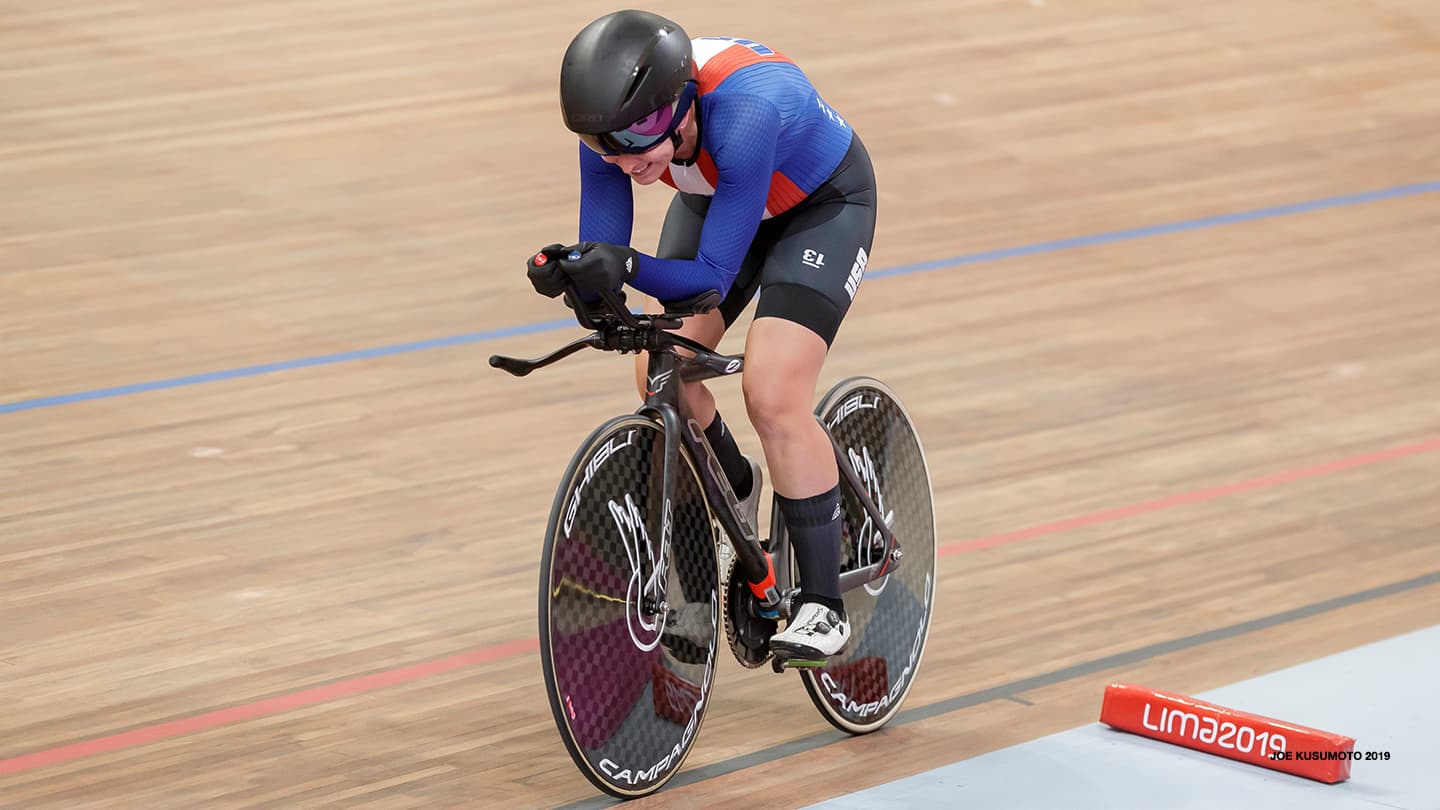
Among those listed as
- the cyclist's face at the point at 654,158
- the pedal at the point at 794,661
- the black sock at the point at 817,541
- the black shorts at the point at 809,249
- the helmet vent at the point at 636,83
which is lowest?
the pedal at the point at 794,661

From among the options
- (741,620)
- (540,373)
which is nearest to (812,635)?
(741,620)

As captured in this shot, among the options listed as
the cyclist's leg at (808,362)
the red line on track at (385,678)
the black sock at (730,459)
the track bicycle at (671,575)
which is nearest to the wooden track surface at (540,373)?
the red line on track at (385,678)

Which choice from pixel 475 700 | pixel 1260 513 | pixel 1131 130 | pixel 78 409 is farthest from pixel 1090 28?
pixel 475 700

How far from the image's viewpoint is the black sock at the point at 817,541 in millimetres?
3197

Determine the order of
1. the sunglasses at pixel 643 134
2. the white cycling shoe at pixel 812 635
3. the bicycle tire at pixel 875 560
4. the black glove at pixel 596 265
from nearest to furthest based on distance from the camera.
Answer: the black glove at pixel 596 265 → the sunglasses at pixel 643 134 → the white cycling shoe at pixel 812 635 → the bicycle tire at pixel 875 560

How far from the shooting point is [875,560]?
351cm

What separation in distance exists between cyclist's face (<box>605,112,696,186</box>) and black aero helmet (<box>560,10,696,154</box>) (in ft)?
0.06

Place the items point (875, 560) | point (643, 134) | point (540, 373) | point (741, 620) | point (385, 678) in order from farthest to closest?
point (540, 373) → point (385, 678) → point (875, 560) → point (741, 620) → point (643, 134)

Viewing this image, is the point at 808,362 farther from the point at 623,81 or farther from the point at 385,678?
the point at 385,678

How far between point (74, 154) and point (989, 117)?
3683mm

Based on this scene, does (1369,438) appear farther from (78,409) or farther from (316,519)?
(78,409)

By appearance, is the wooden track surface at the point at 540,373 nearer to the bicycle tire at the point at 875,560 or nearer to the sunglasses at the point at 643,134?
the bicycle tire at the point at 875,560

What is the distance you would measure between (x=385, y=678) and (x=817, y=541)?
3.20ft

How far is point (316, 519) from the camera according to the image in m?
4.48
